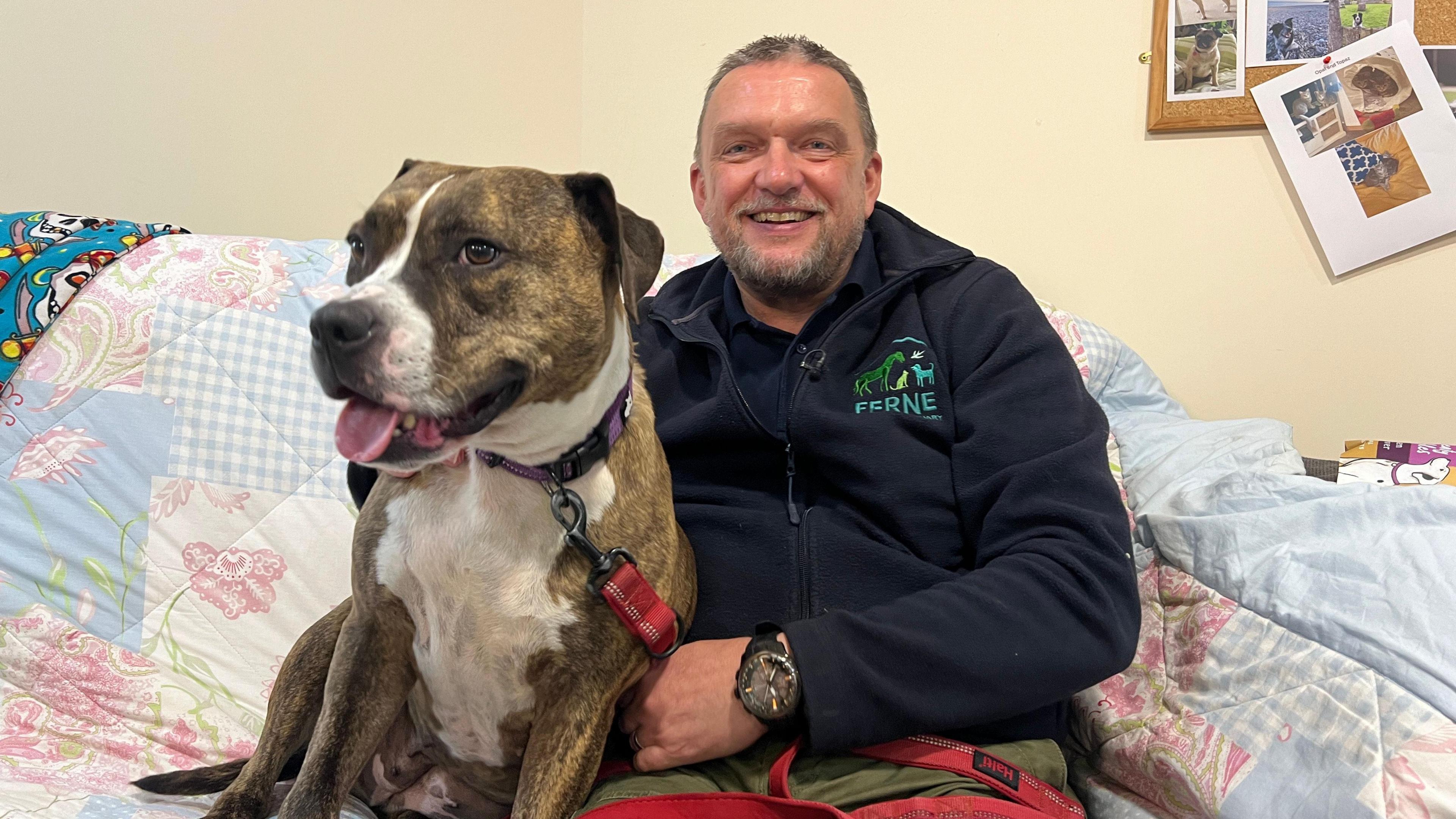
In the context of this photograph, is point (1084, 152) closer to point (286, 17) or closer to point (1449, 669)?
point (1449, 669)

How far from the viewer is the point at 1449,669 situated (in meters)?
1.21

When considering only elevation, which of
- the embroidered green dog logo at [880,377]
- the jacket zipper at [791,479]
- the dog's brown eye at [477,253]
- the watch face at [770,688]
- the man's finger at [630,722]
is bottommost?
the man's finger at [630,722]

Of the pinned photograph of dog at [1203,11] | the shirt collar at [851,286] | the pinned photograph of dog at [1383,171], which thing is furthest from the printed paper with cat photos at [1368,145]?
the shirt collar at [851,286]

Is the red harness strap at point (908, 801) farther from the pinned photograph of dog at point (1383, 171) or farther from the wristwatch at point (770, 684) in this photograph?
the pinned photograph of dog at point (1383, 171)

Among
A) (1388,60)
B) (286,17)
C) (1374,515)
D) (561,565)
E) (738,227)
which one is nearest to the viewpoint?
(561,565)

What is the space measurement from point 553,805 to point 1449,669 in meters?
1.19

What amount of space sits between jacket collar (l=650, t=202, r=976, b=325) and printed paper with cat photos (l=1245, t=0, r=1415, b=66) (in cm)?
109

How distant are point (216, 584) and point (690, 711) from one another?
1120 mm

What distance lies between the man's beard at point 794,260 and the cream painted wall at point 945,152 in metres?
1.03

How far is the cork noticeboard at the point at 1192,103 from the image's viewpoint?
2.24m

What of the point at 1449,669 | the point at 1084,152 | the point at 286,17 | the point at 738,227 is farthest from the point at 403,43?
the point at 1449,669

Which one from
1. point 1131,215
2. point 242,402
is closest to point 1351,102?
point 1131,215

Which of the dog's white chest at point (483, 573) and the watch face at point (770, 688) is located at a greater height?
the dog's white chest at point (483, 573)

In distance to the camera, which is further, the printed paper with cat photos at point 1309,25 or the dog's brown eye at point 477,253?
the printed paper with cat photos at point 1309,25
